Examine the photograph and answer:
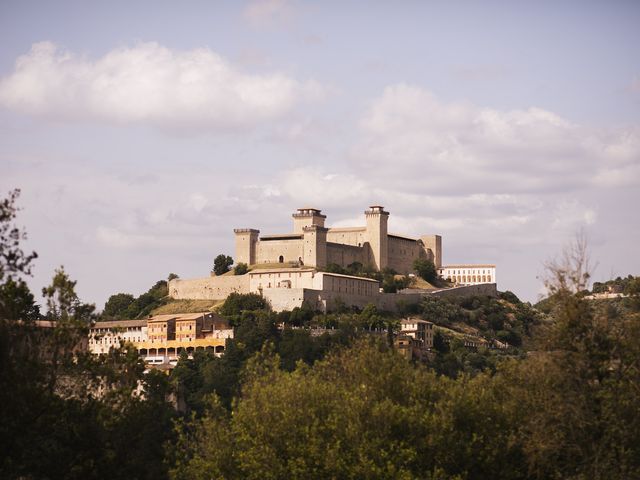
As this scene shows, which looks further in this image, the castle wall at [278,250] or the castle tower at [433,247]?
the castle tower at [433,247]

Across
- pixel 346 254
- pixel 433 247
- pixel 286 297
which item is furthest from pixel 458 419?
pixel 433 247

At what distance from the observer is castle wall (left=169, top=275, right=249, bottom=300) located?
428 feet

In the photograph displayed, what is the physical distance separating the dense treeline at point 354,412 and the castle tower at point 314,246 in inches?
3452

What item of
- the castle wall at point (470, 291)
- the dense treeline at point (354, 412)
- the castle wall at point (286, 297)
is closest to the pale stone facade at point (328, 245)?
the castle wall at point (470, 291)

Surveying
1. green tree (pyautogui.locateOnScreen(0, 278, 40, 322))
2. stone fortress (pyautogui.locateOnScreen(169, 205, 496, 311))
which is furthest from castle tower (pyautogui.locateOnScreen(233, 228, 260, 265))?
green tree (pyautogui.locateOnScreen(0, 278, 40, 322))

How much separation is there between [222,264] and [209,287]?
988 cm

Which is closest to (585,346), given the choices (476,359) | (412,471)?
(412,471)

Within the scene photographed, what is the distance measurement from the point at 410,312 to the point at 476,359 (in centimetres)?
1843

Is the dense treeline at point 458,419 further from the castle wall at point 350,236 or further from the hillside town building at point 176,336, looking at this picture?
the castle wall at point 350,236

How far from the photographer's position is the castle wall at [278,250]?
140 m

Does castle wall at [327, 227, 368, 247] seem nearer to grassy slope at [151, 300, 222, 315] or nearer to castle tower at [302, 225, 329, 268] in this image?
castle tower at [302, 225, 329, 268]

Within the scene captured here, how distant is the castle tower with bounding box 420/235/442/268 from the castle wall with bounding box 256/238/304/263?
20348 mm

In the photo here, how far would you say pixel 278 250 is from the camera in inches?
5591

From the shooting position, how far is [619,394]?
1512 inches
